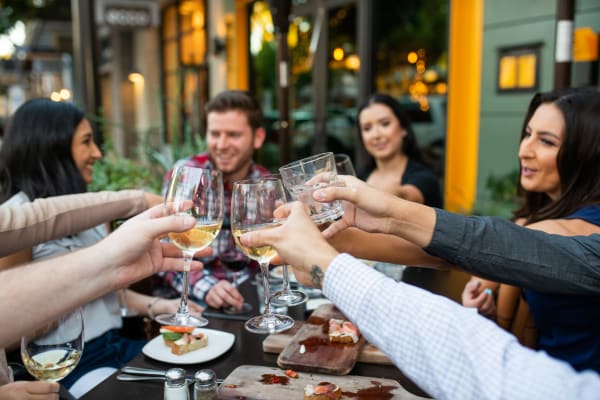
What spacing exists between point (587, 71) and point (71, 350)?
458cm

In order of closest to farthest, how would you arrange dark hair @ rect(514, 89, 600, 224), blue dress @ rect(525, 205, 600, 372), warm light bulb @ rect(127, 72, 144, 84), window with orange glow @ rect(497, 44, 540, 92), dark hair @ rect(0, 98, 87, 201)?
blue dress @ rect(525, 205, 600, 372) < dark hair @ rect(514, 89, 600, 224) < dark hair @ rect(0, 98, 87, 201) < window with orange glow @ rect(497, 44, 540, 92) < warm light bulb @ rect(127, 72, 144, 84)

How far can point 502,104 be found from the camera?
528cm

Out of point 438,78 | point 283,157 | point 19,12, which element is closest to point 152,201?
point 283,157

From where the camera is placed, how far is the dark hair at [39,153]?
86.7 inches

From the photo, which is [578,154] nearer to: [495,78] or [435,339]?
[435,339]

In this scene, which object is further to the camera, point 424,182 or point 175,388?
point 424,182

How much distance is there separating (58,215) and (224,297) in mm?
687

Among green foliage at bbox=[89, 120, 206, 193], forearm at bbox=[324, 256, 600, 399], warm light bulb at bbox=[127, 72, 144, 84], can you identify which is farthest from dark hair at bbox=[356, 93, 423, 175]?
warm light bulb at bbox=[127, 72, 144, 84]

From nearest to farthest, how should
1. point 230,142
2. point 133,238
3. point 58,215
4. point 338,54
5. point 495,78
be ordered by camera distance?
point 133,238
point 58,215
point 230,142
point 495,78
point 338,54

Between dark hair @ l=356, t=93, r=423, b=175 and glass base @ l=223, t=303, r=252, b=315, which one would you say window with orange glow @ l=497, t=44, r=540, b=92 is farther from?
glass base @ l=223, t=303, r=252, b=315

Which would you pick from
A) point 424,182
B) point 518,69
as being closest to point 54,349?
point 424,182

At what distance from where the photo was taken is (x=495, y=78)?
Answer: 5332mm

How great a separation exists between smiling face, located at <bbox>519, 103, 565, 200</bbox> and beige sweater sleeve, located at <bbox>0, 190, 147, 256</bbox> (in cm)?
154

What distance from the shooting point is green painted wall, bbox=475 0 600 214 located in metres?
4.88
